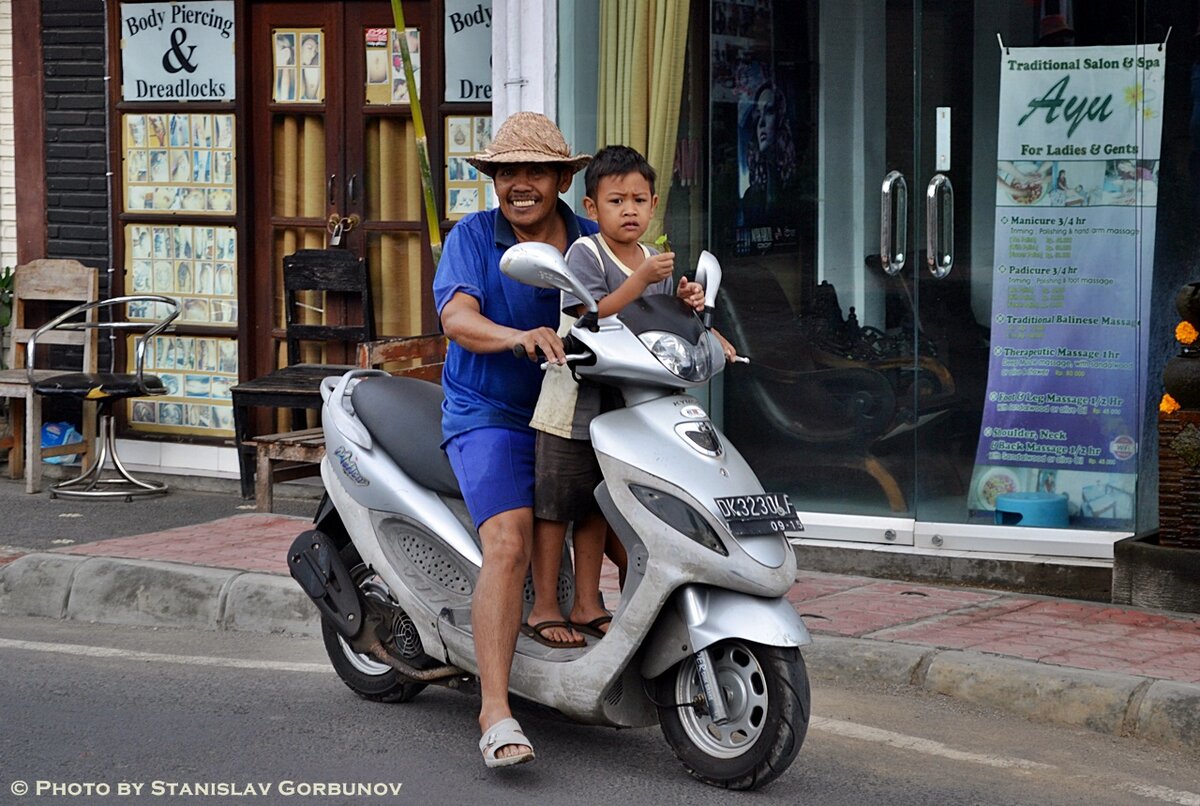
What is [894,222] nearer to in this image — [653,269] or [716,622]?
[653,269]

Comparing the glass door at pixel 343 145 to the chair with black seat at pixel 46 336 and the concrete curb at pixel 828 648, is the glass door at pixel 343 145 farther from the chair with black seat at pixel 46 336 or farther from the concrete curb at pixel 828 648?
the concrete curb at pixel 828 648

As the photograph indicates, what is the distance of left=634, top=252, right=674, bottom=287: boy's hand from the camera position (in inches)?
168

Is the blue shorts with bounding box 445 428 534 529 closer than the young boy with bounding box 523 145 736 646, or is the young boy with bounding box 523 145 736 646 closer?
the young boy with bounding box 523 145 736 646

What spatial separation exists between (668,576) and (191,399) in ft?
21.3

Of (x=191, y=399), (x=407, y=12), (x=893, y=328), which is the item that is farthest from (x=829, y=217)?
(x=191, y=399)

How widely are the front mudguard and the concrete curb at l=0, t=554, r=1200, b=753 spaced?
4.62ft

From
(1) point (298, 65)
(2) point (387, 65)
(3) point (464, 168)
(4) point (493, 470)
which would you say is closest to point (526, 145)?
(4) point (493, 470)

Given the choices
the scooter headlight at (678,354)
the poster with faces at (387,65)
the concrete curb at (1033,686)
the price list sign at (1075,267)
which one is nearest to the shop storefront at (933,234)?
the price list sign at (1075,267)

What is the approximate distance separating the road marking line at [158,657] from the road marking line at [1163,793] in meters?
2.65

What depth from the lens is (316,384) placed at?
30.0 ft

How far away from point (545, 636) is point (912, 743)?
3.79 feet

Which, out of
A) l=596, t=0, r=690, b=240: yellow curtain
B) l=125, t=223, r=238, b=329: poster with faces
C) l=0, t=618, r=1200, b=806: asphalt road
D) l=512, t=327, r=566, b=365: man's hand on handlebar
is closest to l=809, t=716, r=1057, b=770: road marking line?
l=0, t=618, r=1200, b=806: asphalt road

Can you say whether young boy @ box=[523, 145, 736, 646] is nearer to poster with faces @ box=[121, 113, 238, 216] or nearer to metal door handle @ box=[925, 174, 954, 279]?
metal door handle @ box=[925, 174, 954, 279]

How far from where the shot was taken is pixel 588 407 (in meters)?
4.57
